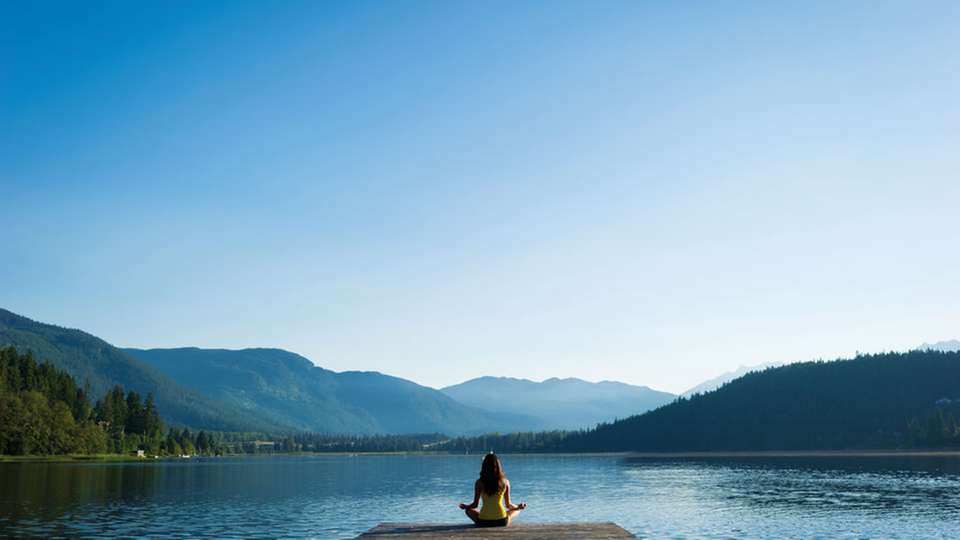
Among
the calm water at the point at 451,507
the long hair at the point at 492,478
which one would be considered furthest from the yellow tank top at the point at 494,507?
the calm water at the point at 451,507

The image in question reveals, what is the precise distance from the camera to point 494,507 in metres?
29.5

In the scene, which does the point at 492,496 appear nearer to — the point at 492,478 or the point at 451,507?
the point at 492,478

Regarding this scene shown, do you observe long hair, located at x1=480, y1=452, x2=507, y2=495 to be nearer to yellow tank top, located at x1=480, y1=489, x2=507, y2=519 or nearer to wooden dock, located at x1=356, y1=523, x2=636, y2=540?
yellow tank top, located at x1=480, y1=489, x2=507, y2=519

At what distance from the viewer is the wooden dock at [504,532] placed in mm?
26047

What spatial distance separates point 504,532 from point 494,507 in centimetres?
238

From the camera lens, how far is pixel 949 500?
3871 inches

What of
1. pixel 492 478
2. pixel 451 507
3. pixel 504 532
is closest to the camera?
pixel 504 532

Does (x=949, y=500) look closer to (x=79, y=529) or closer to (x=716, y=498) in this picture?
(x=716, y=498)

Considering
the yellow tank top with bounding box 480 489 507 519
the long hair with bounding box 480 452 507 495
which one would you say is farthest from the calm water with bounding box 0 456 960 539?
the long hair with bounding box 480 452 507 495

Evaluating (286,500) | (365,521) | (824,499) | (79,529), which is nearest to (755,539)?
(365,521)

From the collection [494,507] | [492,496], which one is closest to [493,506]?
[494,507]

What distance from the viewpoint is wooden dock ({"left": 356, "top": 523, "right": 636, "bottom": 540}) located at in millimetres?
26047

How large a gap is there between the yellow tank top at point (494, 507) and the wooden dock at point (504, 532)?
0.62 metres

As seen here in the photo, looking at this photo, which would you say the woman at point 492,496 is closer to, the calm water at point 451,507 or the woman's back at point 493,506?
the woman's back at point 493,506
